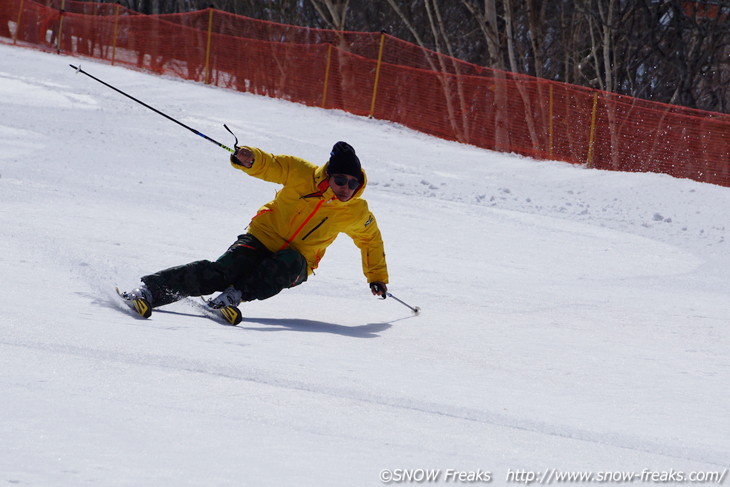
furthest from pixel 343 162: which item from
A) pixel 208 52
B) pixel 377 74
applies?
pixel 208 52

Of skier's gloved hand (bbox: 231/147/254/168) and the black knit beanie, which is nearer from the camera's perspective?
skier's gloved hand (bbox: 231/147/254/168)

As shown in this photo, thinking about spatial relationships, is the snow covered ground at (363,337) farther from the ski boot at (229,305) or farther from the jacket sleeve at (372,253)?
the jacket sleeve at (372,253)

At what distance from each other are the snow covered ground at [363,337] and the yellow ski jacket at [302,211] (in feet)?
1.45

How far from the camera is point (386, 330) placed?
18.1ft

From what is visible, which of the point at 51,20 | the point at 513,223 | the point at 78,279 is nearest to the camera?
the point at 78,279

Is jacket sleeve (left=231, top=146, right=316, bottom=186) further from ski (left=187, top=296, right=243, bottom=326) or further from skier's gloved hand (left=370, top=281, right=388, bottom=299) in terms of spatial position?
skier's gloved hand (left=370, top=281, right=388, bottom=299)

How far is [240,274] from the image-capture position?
17.5 feet

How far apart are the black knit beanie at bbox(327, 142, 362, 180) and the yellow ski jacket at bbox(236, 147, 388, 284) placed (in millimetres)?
80

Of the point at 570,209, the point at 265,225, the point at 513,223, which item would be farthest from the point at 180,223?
the point at 570,209

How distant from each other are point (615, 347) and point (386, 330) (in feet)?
3.98

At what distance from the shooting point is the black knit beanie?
5.26m

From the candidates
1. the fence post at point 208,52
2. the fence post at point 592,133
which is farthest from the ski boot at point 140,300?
the fence post at point 208,52

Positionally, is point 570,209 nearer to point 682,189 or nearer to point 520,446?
point 682,189

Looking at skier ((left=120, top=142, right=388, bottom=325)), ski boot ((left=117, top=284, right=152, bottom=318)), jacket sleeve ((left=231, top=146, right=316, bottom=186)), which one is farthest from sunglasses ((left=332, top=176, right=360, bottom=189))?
ski boot ((left=117, top=284, right=152, bottom=318))
